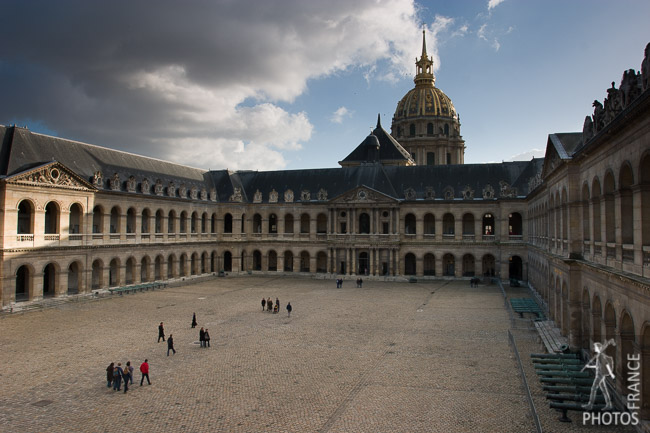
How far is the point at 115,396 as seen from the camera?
19.4 meters

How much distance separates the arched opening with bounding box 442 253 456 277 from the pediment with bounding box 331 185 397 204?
10.4 m

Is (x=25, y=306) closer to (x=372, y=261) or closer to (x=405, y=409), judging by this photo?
(x=405, y=409)

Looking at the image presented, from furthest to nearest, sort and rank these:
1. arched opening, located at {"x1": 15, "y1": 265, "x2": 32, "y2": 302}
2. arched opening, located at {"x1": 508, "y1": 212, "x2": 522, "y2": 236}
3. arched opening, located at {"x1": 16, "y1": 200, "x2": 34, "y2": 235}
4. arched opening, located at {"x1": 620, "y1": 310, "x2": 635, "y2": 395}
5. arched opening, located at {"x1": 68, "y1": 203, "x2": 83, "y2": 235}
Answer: arched opening, located at {"x1": 508, "y1": 212, "x2": 522, "y2": 236}, arched opening, located at {"x1": 68, "y1": 203, "x2": 83, "y2": 235}, arched opening, located at {"x1": 16, "y1": 200, "x2": 34, "y2": 235}, arched opening, located at {"x1": 15, "y1": 265, "x2": 32, "y2": 302}, arched opening, located at {"x1": 620, "y1": 310, "x2": 635, "y2": 395}

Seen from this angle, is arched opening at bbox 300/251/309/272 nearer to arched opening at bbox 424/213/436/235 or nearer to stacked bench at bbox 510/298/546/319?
arched opening at bbox 424/213/436/235

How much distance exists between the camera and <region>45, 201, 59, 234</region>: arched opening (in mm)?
42156

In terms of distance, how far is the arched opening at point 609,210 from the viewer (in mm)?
18736

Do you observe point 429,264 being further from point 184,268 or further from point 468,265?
point 184,268

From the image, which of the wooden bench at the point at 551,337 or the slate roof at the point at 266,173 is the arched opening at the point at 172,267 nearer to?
the slate roof at the point at 266,173

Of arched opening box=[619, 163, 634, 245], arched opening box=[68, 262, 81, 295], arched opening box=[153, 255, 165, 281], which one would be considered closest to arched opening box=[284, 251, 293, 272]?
arched opening box=[153, 255, 165, 281]

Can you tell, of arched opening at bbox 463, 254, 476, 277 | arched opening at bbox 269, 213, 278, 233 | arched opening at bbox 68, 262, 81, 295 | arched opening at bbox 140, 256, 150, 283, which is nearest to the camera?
arched opening at bbox 68, 262, 81, 295

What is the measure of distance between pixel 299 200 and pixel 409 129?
43.5m

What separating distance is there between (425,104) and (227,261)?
5788 centimetres

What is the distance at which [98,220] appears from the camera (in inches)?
1884

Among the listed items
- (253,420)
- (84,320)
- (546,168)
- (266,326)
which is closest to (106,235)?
(84,320)
